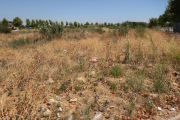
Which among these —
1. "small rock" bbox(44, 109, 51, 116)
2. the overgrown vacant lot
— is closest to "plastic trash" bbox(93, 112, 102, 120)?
the overgrown vacant lot

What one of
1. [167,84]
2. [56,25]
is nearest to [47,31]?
[56,25]

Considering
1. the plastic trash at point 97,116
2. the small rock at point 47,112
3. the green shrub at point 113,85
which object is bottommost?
the plastic trash at point 97,116

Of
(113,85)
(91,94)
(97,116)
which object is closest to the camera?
(97,116)

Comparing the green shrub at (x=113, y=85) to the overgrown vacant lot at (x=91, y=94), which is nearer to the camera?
the overgrown vacant lot at (x=91, y=94)

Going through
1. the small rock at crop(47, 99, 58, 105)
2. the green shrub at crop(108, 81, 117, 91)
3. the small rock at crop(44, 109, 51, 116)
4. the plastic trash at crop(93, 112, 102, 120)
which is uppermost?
the green shrub at crop(108, 81, 117, 91)

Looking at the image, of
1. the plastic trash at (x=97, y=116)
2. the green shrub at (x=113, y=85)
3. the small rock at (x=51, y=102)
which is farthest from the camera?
the green shrub at (x=113, y=85)

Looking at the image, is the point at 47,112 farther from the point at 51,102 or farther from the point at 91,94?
the point at 91,94

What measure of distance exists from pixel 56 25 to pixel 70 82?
7898mm

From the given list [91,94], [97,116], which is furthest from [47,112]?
[91,94]

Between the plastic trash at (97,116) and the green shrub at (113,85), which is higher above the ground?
the green shrub at (113,85)

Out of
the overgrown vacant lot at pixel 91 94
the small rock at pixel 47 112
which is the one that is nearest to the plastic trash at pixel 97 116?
the overgrown vacant lot at pixel 91 94

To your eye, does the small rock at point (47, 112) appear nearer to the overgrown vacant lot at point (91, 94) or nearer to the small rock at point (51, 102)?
the overgrown vacant lot at point (91, 94)

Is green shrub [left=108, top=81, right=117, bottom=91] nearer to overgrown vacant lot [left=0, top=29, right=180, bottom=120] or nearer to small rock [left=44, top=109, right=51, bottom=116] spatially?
overgrown vacant lot [left=0, top=29, right=180, bottom=120]

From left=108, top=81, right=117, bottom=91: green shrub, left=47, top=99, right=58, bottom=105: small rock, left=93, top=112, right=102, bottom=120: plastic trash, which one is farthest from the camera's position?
left=108, top=81, right=117, bottom=91: green shrub
